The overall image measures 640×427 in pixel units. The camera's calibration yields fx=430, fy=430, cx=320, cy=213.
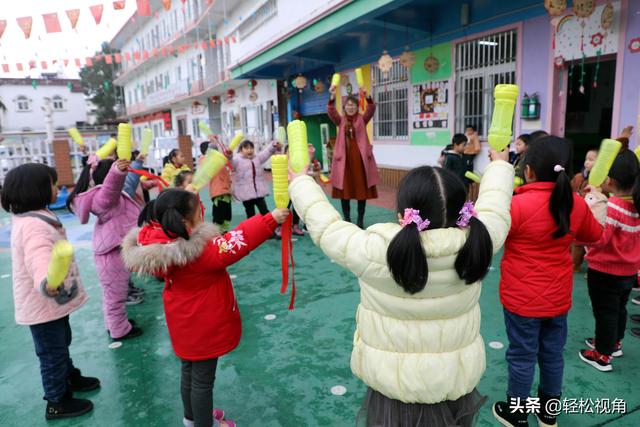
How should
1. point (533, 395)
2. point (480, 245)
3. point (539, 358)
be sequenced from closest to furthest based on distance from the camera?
point (480, 245)
point (539, 358)
point (533, 395)

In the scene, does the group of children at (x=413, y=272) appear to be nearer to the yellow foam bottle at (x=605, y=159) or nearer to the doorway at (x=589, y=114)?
the yellow foam bottle at (x=605, y=159)

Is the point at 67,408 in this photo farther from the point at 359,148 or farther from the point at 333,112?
the point at 359,148

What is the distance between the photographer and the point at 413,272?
44.2 inches

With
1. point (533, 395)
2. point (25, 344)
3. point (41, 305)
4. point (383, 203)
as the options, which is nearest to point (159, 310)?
point (25, 344)

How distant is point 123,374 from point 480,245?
2.33m

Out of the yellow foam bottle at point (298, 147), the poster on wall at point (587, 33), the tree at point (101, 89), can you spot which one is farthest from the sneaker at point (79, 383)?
the tree at point (101, 89)

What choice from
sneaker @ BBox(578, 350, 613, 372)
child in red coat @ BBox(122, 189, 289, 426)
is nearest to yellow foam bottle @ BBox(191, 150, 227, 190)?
child in red coat @ BBox(122, 189, 289, 426)

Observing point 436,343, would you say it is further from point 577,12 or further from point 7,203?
point 577,12

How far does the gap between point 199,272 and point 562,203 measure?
146 centimetres

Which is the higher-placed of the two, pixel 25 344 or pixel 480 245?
pixel 480 245

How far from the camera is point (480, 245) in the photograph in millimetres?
1158

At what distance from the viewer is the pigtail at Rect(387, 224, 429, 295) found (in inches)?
43.6

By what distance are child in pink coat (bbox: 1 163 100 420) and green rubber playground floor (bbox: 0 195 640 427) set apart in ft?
0.65

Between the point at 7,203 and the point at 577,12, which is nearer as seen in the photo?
the point at 7,203
